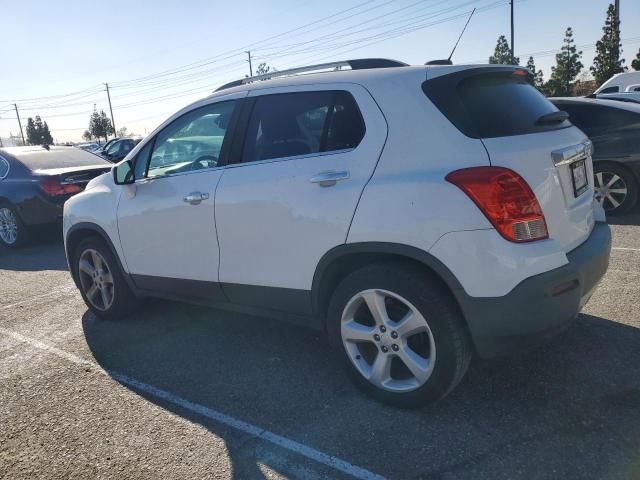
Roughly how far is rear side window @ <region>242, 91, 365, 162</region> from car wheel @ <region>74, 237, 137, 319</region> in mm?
1894

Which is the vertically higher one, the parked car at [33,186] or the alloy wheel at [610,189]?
the parked car at [33,186]

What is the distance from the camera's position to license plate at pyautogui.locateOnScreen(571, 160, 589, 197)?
299 cm

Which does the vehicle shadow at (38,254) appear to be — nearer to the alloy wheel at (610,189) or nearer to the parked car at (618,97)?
the alloy wheel at (610,189)

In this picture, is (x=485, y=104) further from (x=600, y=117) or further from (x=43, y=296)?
(x=600, y=117)

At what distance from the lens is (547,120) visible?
2988mm

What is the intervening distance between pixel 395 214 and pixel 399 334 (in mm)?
666

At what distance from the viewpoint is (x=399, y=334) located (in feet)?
9.56

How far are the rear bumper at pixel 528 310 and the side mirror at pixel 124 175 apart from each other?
108 inches

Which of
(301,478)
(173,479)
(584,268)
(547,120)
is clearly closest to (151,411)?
(173,479)

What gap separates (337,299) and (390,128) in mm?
1008

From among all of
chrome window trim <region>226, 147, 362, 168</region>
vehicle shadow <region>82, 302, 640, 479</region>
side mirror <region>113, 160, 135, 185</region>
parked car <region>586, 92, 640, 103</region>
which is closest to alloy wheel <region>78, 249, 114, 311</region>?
vehicle shadow <region>82, 302, 640, 479</region>

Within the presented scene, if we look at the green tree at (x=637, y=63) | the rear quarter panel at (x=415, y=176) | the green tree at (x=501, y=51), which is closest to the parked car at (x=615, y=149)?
the rear quarter panel at (x=415, y=176)

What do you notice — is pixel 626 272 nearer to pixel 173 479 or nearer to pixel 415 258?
pixel 415 258

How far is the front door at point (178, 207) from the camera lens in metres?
3.71
